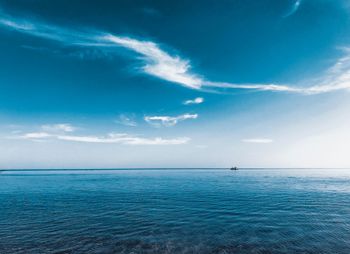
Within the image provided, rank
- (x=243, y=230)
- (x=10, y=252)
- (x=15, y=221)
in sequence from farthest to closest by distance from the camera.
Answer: (x=15, y=221) < (x=243, y=230) < (x=10, y=252)

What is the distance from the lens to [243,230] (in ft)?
83.1

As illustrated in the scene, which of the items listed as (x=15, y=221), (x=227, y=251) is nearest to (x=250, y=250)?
(x=227, y=251)

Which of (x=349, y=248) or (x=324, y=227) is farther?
(x=324, y=227)

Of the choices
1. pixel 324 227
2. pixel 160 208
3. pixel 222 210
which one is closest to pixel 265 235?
pixel 324 227

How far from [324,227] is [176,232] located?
16.3 meters

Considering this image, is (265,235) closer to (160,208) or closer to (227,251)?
(227,251)

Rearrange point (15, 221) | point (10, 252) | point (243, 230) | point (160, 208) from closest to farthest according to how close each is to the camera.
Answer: point (10, 252) → point (243, 230) → point (15, 221) → point (160, 208)

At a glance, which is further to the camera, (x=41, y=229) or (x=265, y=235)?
(x=41, y=229)

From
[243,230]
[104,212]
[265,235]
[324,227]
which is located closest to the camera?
[265,235]

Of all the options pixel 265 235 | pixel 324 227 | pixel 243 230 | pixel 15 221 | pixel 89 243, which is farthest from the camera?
pixel 15 221

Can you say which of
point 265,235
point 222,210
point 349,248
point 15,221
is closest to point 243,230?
point 265,235

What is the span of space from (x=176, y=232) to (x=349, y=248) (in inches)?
579

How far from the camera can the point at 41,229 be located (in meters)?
25.8

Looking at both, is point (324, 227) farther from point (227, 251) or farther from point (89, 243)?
point (89, 243)
